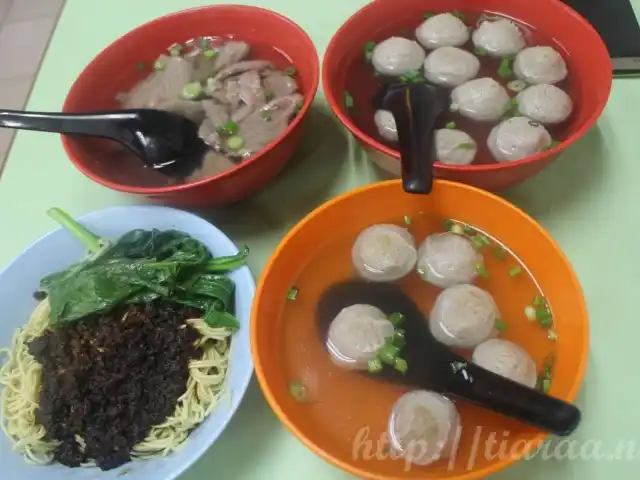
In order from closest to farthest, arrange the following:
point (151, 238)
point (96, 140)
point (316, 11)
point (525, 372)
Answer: point (525, 372), point (151, 238), point (96, 140), point (316, 11)

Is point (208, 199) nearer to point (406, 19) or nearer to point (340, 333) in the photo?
point (340, 333)

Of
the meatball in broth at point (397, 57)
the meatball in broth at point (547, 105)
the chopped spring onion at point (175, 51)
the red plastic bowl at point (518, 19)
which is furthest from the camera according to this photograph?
the chopped spring onion at point (175, 51)

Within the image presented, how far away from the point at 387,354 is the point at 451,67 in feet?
1.83

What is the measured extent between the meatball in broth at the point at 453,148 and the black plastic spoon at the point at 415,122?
30mm

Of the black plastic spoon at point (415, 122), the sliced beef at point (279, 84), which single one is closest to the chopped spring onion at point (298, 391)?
the black plastic spoon at point (415, 122)

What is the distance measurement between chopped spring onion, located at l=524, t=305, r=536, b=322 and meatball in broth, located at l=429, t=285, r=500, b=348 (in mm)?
42

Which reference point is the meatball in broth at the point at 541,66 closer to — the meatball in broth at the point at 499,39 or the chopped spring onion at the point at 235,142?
the meatball in broth at the point at 499,39

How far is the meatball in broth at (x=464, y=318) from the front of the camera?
0.84 m

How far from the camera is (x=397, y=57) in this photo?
3.59ft

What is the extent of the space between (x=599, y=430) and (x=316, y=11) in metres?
1.07

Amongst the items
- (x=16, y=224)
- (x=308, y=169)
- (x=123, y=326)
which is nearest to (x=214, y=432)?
(x=123, y=326)

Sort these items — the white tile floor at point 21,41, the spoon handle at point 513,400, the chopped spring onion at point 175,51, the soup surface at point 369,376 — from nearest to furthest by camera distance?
the spoon handle at point 513,400 → the soup surface at point 369,376 → the chopped spring onion at point 175,51 → the white tile floor at point 21,41

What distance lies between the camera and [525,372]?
0.79 metres

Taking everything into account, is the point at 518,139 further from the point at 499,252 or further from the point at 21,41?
the point at 21,41
